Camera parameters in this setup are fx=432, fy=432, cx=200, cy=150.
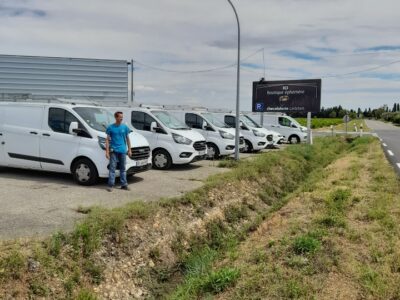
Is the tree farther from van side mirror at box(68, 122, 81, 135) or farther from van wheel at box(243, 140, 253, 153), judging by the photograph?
van side mirror at box(68, 122, 81, 135)

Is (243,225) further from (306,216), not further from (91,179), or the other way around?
(91,179)

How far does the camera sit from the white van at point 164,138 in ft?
42.9

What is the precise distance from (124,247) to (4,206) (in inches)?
102

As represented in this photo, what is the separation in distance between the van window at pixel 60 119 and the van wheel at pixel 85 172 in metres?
0.82

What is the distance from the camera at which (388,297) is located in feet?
16.7

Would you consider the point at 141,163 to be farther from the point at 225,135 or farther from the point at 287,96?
the point at 287,96

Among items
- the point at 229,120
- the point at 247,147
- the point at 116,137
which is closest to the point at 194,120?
the point at 229,120

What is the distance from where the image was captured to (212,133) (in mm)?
16562

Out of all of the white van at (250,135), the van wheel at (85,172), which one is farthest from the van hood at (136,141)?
the white van at (250,135)

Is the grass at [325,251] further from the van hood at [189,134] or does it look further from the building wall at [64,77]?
the building wall at [64,77]

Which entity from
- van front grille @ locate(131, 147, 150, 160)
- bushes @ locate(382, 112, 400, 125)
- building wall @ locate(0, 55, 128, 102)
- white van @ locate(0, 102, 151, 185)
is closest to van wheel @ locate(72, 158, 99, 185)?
white van @ locate(0, 102, 151, 185)

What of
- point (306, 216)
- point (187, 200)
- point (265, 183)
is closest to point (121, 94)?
point (265, 183)

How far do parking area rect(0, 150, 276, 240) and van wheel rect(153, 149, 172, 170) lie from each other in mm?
266

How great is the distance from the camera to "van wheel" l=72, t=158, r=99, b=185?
386 inches
